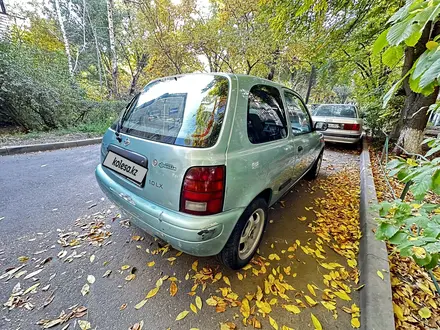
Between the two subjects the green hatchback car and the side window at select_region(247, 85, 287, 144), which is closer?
the green hatchback car

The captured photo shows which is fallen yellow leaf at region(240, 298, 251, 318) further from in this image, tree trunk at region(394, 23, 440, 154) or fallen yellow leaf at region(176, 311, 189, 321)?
tree trunk at region(394, 23, 440, 154)

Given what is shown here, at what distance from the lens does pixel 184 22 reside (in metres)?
9.29

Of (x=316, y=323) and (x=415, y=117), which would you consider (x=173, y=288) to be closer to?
(x=316, y=323)

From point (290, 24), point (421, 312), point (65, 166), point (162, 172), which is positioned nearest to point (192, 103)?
point (162, 172)

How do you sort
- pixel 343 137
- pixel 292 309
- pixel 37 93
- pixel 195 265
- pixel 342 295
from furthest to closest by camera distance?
pixel 343 137
pixel 37 93
pixel 195 265
pixel 342 295
pixel 292 309

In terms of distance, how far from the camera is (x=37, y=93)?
6023 millimetres

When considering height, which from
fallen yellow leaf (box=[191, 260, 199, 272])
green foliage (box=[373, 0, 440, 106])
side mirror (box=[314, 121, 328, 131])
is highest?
green foliage (box=[373, 0, 440, 106])

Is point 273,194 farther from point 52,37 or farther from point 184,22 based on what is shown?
point 52,37

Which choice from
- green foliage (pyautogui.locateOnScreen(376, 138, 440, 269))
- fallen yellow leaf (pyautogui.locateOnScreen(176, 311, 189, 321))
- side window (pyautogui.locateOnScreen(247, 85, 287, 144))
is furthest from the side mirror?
fallen yellow leaf (pyautogui.locateOnScreen(176, 311, 189, 321))

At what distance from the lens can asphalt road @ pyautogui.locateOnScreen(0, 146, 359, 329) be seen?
57.8 inches

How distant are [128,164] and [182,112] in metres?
0.67

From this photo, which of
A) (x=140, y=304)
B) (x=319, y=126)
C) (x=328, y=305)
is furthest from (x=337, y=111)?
(x=140, y=304)

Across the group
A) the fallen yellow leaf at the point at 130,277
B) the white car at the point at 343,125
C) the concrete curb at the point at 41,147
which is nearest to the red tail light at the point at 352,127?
the white car at the point at 343,125

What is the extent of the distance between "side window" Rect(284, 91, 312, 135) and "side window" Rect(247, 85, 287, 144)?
29cm
